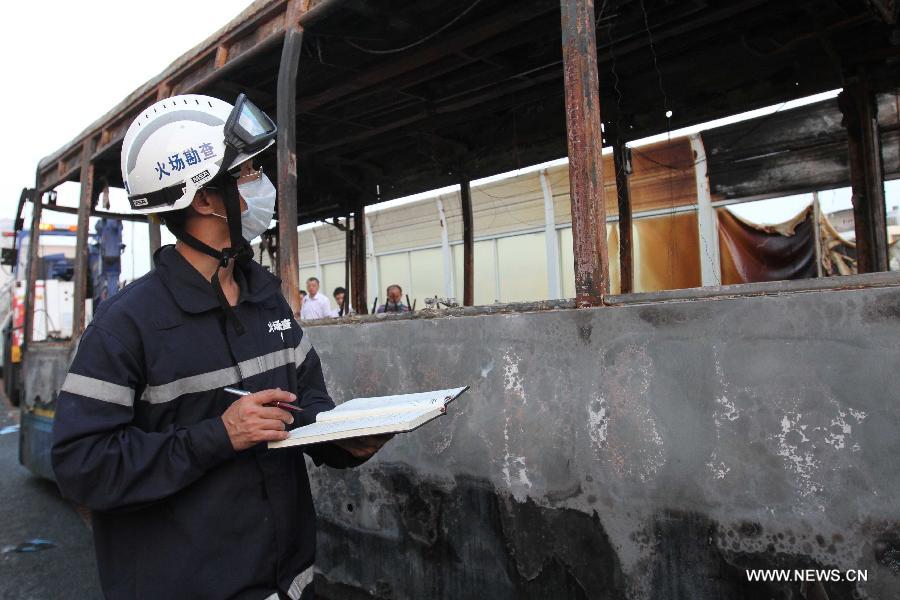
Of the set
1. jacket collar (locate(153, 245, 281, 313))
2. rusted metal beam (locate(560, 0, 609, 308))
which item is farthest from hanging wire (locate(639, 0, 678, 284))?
jacket collar (locate(153, 245, 281, 313))

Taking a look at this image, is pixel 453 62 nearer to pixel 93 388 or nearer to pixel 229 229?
pixel 229 229

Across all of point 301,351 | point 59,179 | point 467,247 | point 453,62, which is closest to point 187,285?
point 301,351

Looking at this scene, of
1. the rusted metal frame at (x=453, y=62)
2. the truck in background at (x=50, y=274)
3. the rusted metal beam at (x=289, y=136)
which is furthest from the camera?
the truck in background at (x=50, y=274)

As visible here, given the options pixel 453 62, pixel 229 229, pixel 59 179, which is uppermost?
pixel 453 62

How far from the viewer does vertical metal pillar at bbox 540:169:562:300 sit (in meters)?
11.7

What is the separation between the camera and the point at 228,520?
142 cm

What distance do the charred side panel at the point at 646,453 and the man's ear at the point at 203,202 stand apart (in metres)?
1.17

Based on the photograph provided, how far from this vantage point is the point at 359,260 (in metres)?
8.40

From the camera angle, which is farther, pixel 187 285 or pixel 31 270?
pixel 31 270

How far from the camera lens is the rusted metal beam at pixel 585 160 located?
208 centimetres

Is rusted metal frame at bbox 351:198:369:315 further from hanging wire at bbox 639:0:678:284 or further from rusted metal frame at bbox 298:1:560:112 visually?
hanging wire at bbox 639:0:678:284

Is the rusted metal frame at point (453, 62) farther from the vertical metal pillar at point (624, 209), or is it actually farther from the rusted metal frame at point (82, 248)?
the rusted metal frame at point (82, 248)

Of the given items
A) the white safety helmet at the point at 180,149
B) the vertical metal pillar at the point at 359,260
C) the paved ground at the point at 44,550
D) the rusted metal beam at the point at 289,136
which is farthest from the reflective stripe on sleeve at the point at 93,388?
the vertical metal pillar at the point at 359,260

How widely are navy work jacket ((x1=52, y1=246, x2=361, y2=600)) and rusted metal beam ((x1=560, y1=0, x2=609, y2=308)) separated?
1163mm
